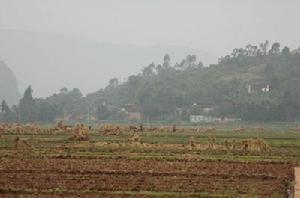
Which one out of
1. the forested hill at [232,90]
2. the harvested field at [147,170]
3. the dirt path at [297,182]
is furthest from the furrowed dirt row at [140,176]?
the forested hill at [232,90]

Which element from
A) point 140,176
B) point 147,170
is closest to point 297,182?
point 140,176

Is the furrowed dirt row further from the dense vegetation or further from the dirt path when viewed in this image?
the dense vegetation

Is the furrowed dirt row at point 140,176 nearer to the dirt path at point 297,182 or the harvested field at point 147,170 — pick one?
the harvested field at point 147,170

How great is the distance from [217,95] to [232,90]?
322 centimetres

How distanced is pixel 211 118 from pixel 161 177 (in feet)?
257

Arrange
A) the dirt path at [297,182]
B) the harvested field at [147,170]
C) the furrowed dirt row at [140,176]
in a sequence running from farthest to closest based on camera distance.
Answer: the furrowed dirt row at [140,176]
the harvested field at [147,170]
the dirt path at [297,182]

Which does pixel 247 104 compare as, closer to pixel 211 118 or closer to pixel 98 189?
pixel 211 118

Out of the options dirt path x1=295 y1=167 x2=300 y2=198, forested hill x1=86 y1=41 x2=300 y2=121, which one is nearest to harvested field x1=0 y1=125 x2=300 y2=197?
dirt path x1=295 y1=167 x2=300 y2=198

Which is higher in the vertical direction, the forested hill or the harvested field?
the forested hill

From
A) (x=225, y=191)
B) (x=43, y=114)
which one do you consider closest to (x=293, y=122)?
(x=43, y=114)

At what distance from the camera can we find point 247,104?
96.5 meters

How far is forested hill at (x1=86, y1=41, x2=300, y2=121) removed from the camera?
95.4 meters

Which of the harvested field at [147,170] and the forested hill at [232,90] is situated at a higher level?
the forested hill at [232,90]

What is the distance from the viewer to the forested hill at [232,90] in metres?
95.4
